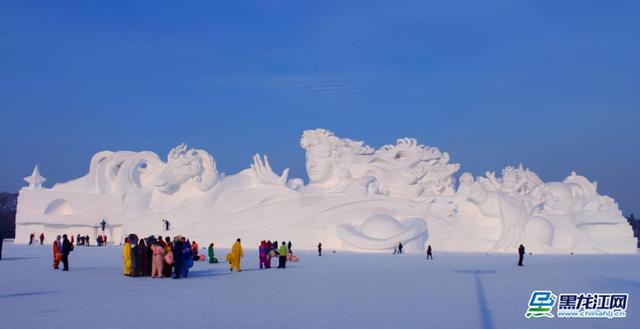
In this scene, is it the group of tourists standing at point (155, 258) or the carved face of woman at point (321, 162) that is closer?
the group of tourists standing at point (155, 258)

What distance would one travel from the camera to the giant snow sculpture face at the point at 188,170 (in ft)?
154

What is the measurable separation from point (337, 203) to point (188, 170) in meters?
10.5

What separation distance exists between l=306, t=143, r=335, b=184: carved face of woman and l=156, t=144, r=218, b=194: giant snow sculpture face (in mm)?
6764

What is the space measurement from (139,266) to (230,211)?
2710 cm

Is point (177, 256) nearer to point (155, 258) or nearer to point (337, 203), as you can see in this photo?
point (155, 258)

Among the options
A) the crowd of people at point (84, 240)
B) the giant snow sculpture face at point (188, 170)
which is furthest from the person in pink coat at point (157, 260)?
the giant snow sculpture face at point (188, 170)

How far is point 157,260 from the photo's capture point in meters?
18.6

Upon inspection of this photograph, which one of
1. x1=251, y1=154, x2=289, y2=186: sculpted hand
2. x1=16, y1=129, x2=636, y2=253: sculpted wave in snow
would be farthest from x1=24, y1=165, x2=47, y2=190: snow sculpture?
x1=251, y1=154, x2=289, y2=186: sculpted hand

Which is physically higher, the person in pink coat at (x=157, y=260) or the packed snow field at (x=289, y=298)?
the person in pink coat at (x=157, y=260)

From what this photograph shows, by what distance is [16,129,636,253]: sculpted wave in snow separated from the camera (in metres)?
43.8

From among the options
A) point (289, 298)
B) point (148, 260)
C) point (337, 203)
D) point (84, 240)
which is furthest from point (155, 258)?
point (84, 240)

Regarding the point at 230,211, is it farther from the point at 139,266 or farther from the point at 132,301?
A: the point at 132,301

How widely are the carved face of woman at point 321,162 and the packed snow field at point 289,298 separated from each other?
2724 cm

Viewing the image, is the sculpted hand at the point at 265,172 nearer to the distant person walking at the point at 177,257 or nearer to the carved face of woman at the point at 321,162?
the carved face of woman at the point at 321,162
